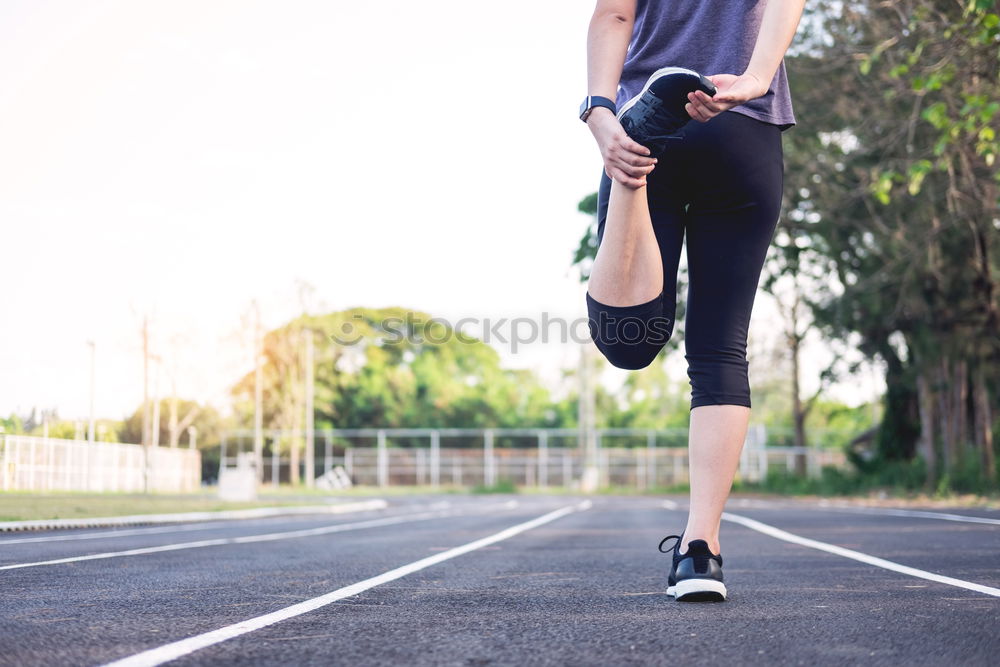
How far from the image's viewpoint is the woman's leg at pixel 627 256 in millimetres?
2760

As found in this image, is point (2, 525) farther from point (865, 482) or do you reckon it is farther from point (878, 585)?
point (865, 482)

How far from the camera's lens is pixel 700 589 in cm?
264

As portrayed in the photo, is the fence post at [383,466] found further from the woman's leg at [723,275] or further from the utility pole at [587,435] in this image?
the woman's leg at [723,275]

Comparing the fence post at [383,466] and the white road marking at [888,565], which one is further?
the fence post at [383,466]

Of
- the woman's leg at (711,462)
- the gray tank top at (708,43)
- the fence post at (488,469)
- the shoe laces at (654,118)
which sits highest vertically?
the gray tank top at (708,43)

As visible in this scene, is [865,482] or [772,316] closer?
[865,482]

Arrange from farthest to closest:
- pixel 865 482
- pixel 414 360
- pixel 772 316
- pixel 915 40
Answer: pixel 414 360 < pixel 772 316 < pixel 865 482 < pixel 915 40

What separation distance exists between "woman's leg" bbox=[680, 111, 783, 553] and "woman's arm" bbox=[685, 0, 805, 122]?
163 millimetres

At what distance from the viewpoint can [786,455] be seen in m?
45.5

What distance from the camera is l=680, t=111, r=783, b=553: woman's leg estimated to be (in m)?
2.81

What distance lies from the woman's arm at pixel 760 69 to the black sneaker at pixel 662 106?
3 centimetres

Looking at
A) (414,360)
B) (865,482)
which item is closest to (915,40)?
(865,482)

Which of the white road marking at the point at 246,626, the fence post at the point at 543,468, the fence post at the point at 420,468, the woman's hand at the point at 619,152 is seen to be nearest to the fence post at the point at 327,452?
the fence post at the point at 420,468

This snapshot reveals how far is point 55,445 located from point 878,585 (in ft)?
29.5
